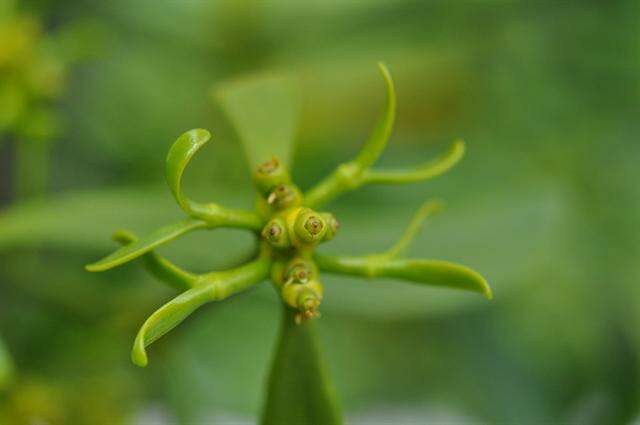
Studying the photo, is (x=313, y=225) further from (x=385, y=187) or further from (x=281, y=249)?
(x=385, y=187)

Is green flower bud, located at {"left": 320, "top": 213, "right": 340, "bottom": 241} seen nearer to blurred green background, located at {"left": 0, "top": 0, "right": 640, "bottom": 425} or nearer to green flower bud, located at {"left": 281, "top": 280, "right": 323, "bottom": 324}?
green flower bud, located at {"left": 281, "top": 280, "right": 323, "bottom": 324}

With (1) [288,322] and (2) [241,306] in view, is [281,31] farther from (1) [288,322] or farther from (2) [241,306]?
(1) [288,322]

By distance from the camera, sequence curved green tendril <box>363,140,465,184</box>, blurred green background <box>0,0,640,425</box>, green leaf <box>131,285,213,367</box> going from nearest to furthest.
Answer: green leaf <box>131,285,213,367</box> → curved green tendril <box>363,140,465,184</box> → blurred green background <box>0,0,640,425</box>

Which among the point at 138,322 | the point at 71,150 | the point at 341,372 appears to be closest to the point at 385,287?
the point at 138,322

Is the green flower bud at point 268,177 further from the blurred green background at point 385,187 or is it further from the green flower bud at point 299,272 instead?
the blurred green background at point 385,187

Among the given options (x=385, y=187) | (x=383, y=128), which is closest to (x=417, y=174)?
(x=383, y=128)

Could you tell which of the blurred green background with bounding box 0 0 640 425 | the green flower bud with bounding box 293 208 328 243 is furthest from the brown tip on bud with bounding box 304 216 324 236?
the blurred green background with bounding box 0 0 640 425
